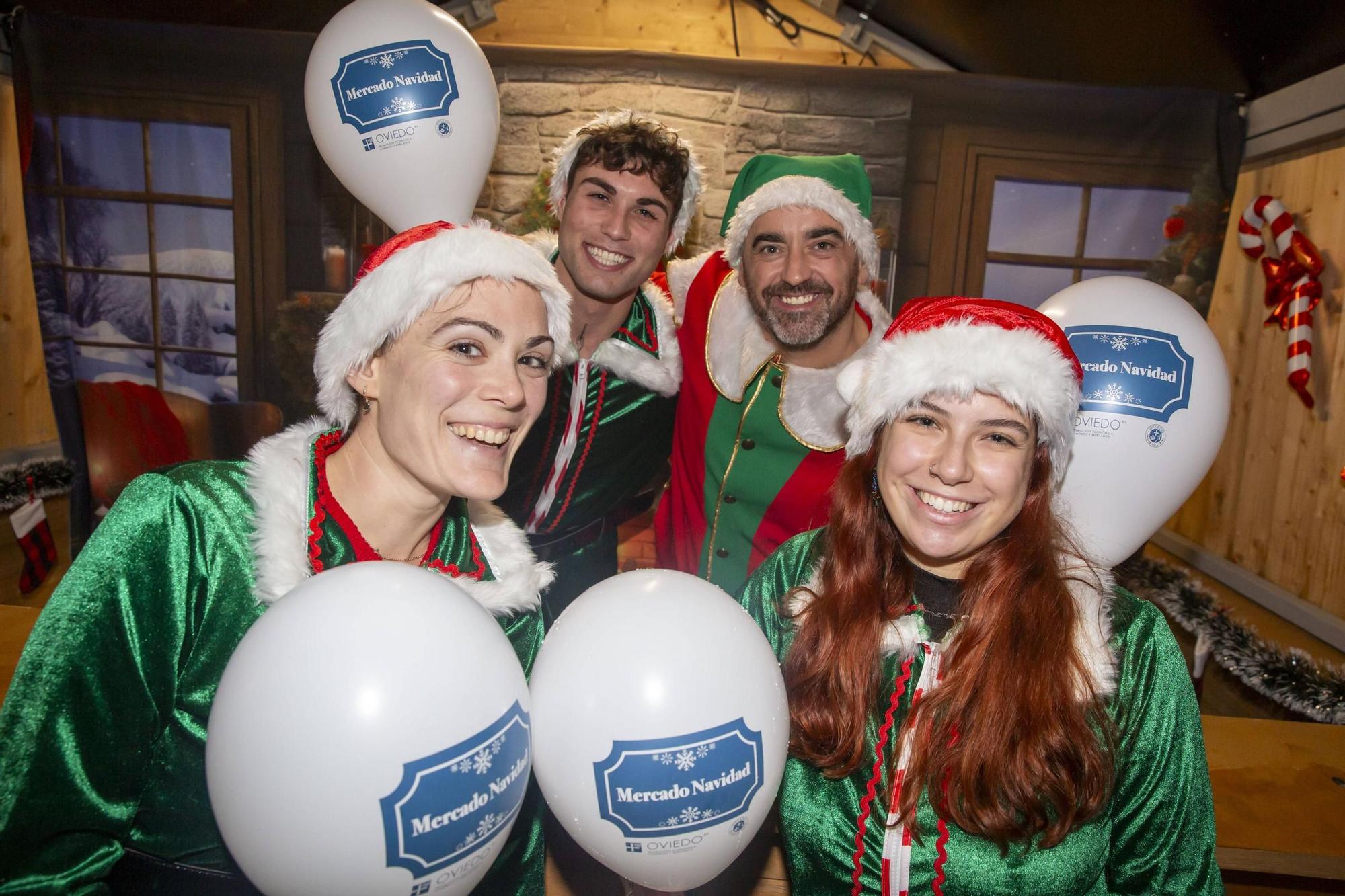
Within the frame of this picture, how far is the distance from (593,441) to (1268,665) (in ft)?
8.63

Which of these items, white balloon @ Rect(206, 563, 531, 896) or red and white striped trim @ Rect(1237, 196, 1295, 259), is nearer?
white balloon @ Rect(206, 563, 531, 896)

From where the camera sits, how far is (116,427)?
378cm

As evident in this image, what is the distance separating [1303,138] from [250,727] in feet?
13.9

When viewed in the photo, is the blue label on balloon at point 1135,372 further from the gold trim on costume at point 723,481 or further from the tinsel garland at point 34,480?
the tinsel garland at point 34,480

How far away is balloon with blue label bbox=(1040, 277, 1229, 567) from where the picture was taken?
1.62 meters

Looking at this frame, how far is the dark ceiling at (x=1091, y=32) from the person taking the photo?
3.03 meters

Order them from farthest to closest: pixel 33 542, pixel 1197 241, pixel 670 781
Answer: pixel 33 542 → pixel 1197 241 → pixel 670 781

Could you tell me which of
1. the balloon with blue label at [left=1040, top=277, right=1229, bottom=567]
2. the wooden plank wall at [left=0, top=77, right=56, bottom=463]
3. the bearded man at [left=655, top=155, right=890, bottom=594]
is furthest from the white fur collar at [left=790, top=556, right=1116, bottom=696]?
the wooden plank wall at [left=0, top=77, right=56, bottom=463]

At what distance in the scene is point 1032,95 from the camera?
12.2 ft

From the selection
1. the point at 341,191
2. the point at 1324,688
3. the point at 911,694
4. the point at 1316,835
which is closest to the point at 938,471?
the point at 911,694

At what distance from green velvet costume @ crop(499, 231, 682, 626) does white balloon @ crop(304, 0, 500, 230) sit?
0.57 meters

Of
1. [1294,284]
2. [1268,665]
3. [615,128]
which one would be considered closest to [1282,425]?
[1294,284]

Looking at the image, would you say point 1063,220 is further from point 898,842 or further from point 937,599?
point 898,842

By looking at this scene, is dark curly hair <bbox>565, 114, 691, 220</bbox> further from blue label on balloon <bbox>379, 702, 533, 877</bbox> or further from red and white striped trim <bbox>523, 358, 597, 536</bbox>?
blue label on balloon <bbox>379, 702, 533, 877</bbox>
